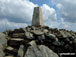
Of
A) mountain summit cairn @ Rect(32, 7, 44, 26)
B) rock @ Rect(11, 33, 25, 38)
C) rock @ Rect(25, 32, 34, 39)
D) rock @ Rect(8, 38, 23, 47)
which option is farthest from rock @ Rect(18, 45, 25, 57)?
mountain summit cairn @ Rect(32, 7, 44, 26)

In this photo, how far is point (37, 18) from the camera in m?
22.0

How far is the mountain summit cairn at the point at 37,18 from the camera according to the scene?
71.9 feet

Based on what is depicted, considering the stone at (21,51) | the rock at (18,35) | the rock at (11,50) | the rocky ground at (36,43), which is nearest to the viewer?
the stone at (21,51)

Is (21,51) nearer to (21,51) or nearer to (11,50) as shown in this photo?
(21,51)

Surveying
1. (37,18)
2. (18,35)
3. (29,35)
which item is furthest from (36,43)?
(37,18)

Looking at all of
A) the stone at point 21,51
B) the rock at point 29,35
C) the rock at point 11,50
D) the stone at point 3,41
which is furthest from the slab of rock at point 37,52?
the stone at point 3,41

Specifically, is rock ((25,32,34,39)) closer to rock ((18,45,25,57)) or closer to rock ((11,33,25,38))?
rock ((11,33,25,38))

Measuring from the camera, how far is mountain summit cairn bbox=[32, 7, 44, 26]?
2191 cm

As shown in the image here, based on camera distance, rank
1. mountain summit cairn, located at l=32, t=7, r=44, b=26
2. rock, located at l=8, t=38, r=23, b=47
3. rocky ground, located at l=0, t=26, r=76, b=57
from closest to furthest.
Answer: rocky ground, located at l=0, t=26, r=76, b=57, rock, located at l=8, t=38, r=23, b=47, mountain summit cairn, located at l=32, t=7, r=44, b=26

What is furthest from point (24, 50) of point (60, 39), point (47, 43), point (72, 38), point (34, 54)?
point (72, 38)

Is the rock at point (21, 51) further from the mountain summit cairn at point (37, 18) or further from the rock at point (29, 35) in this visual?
the mountain summit cairn at point (37, 18)

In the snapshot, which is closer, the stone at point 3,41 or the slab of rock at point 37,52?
the slab of rock at point 37,52

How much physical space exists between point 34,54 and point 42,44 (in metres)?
2.36

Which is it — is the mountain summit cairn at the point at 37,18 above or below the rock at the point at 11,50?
above
